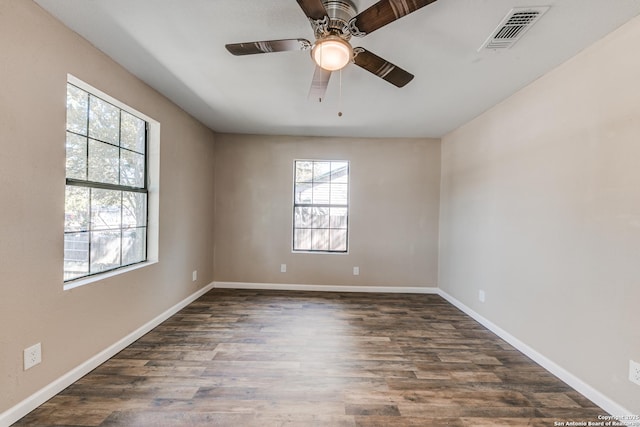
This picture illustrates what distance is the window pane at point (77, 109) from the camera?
6.34 feet

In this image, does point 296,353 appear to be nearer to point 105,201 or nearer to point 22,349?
point 22,349

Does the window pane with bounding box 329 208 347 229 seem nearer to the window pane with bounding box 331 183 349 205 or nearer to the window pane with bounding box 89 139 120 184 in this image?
the window pane with bounding box 331 183 349 205

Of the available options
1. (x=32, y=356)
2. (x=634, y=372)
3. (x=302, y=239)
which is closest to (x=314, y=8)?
(x=32, y=356)

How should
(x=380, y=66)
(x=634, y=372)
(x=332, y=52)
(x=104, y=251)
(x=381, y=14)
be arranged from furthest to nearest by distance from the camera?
(x=104, y=251)
(x=380, y=66)
(x=634, y=372)
(x=332, y=52)
(x=381, y=14)

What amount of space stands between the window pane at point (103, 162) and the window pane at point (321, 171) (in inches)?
103

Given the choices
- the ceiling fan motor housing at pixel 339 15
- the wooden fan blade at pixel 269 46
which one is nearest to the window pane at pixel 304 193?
the wooden fan blade at pixel 269 46

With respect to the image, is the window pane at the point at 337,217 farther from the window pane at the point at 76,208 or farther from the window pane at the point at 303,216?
the window pane at the point at 76,208

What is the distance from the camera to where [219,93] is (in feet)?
9.04

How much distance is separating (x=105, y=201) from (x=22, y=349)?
1145mm

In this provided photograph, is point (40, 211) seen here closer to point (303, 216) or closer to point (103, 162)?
point (103, 162)

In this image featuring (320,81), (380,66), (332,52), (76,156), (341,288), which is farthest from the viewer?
(341,288)

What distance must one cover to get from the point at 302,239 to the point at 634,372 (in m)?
3.56

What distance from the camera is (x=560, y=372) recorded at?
206 centimetres

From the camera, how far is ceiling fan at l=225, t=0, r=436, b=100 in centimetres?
128
